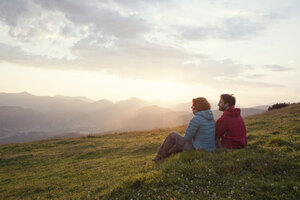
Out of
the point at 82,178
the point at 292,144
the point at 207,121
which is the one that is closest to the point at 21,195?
the point at 82,178

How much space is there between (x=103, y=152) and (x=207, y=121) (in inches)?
619

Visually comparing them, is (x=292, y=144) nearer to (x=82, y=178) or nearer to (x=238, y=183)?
(x=238, y=183)

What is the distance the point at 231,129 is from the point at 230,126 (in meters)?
0.23

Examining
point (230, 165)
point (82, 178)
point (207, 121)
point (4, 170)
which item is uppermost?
point (207, 121)

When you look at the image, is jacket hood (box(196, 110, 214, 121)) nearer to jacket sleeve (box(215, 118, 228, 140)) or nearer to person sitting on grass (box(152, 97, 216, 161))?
person sitting on grass (box(152, 97, 216, 161))

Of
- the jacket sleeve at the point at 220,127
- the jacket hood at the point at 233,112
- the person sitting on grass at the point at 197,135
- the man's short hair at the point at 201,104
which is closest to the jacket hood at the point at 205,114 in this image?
the person sitting on grass at the point at 197,135

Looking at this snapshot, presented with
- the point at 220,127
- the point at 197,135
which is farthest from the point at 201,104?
the point at 197,135

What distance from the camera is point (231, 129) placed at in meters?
10.1

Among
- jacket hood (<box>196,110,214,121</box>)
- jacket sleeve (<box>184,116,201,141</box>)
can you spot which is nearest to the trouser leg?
jacket sleeve (<box>184,116,201,141</box>)

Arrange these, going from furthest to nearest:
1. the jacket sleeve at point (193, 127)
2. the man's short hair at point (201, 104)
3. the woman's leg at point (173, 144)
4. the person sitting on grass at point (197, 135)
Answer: the woman's leg at point (173, 144)
the man's short hair at point (201, 104)
the person sitting on grass at point (197, 135)
the jacket sleeve at point (193, 127)

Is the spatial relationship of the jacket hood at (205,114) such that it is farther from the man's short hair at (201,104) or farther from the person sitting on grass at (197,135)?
the man's short hair at (201,104)

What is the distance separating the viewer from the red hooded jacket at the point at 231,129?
393 inches

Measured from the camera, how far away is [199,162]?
357 inches

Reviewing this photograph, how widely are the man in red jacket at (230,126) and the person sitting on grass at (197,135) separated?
0.44 m
